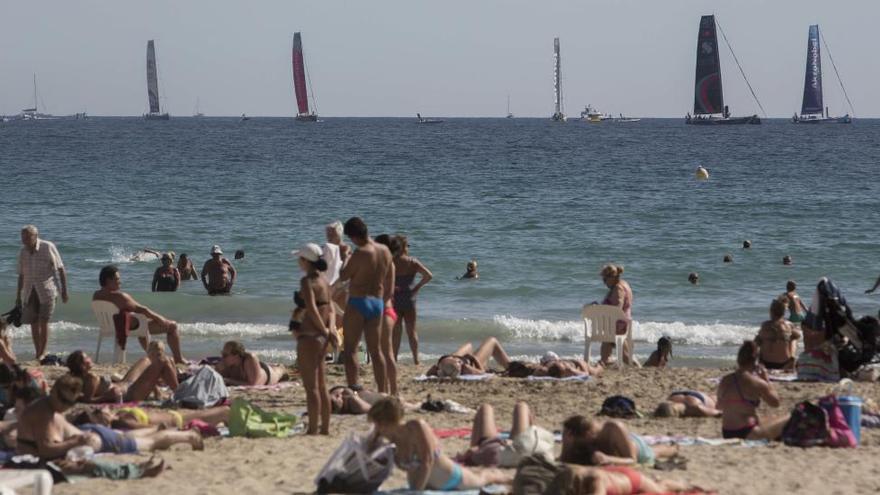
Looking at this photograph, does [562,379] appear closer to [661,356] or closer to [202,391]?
[661,356]

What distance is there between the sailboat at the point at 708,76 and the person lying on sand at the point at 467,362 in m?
78.3

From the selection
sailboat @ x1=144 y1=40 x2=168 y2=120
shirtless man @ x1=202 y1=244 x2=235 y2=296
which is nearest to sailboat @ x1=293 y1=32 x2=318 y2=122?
sailboat @ x1=144 y1=40 x2=168 y2=120

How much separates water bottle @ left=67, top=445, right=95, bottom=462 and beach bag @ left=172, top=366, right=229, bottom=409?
2.01m

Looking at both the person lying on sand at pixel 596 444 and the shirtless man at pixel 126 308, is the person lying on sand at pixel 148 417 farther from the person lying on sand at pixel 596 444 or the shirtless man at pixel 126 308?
the person lying on sand at pixel 596 444

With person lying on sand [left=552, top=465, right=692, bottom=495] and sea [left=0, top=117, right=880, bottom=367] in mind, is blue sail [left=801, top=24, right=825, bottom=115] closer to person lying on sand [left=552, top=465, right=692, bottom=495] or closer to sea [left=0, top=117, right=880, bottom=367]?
sea [left=0, top=117, right=880, bottom=367]

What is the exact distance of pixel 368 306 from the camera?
10016 millimetres

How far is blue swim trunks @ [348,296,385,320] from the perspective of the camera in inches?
394

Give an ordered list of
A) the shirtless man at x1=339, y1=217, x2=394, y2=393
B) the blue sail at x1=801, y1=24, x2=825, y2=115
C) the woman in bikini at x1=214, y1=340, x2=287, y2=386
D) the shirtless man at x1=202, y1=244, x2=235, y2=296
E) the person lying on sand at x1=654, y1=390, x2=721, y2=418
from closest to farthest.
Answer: the shirtless man at x1=339, y1=217, x2=394, y2=393, the person lying on sand at x1=654, y1=390, x2=721, y2=418, the woman in bikini at x1=214, y1=340, x2=287, y2=386, the shirtless man at x1=202, y1=244, x2=235, y2=296, the blue sail at x1=801, y1=24, x2=825, y2=115

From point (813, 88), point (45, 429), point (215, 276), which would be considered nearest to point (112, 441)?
point (45, 429)

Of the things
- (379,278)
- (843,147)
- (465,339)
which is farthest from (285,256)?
(843,147)

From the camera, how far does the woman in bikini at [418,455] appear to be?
7.65 meters

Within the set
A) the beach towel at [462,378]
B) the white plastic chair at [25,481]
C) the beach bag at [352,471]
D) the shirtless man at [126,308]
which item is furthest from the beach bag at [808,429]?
the shirtless man at [126,308]

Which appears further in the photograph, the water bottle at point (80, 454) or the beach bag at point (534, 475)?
the water bottle at point (80, 454)

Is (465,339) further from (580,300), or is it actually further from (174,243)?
(174,243)
